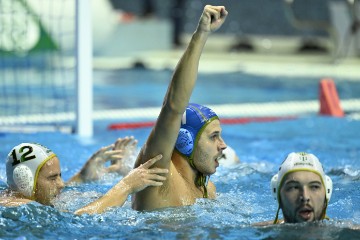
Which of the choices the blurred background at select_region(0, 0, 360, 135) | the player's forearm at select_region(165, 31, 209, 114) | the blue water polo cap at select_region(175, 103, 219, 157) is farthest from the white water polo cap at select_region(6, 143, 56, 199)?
the blurred background at select_region(0, 0, 360, 135)

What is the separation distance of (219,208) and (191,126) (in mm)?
547

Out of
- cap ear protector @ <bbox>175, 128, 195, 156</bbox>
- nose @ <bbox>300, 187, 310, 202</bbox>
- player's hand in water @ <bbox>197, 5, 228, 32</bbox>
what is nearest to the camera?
nose @ <bbox>300, 187, 310, 202</bbox>

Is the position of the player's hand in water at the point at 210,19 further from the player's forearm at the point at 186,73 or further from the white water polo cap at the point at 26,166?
the white water polo cap at the point at 26,166

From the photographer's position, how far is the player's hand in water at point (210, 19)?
3764mm

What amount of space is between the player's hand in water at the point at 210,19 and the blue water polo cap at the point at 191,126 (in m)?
0.60

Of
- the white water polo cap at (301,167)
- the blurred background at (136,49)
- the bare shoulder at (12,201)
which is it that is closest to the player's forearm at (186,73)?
the white water polo cap at (301,167)

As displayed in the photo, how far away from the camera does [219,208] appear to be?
447 centimetres

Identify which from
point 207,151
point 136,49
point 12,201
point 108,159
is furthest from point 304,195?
Answer: point 136,49

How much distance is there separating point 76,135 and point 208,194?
3.43 metres

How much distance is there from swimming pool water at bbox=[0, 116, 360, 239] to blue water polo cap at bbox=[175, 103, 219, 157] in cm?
32

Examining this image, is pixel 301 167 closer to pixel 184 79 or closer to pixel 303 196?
pixel 303 196

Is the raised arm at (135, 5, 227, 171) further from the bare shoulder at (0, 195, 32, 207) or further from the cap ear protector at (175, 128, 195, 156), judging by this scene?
the bare shoulder at (0, 195, 32, 207)

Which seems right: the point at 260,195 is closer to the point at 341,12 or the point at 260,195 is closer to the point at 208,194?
A: the point at 208,194

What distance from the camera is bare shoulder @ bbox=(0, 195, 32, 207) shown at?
428 cm
